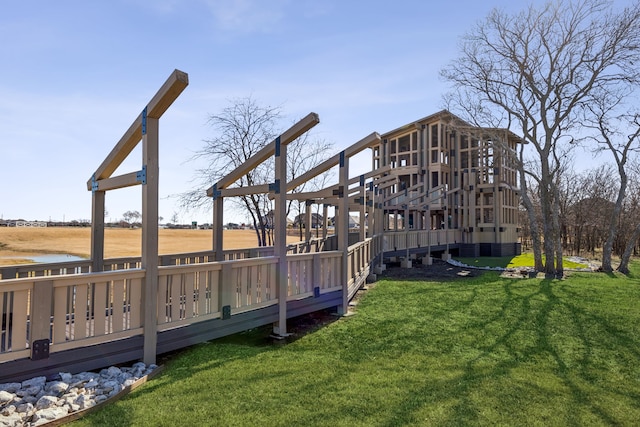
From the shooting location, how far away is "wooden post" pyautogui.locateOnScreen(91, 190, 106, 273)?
572 cm

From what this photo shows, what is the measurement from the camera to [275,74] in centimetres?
1157

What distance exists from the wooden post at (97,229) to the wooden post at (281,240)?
2544 millimetres

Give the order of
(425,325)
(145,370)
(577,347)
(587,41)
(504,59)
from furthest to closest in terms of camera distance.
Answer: (504,59) → (587,41) → (425,325) → (577,347) → (145,370)

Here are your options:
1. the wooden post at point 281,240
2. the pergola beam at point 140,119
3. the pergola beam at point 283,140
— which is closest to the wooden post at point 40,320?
the pergola beam at point 140,119

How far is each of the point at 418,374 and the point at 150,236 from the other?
11.5 ft

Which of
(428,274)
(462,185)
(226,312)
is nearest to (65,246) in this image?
(462,185)

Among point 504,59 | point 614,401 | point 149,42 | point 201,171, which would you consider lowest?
point 614,401

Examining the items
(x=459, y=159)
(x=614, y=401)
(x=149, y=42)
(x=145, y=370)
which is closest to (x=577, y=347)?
(x=614, y=401)

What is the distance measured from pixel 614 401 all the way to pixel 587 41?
13.6 metres

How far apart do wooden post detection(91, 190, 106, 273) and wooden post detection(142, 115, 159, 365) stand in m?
1.64

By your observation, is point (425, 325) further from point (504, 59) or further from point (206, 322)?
point (504, 59)

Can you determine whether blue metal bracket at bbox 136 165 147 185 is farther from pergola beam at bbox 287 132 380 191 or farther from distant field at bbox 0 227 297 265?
distant field at bbox 0 227 297 265

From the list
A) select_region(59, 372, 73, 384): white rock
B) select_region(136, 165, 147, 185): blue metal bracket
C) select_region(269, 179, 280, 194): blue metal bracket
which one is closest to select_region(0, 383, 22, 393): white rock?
select_region(59, 372, 73, 384): white rock

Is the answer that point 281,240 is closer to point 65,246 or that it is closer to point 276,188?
point 276,188
